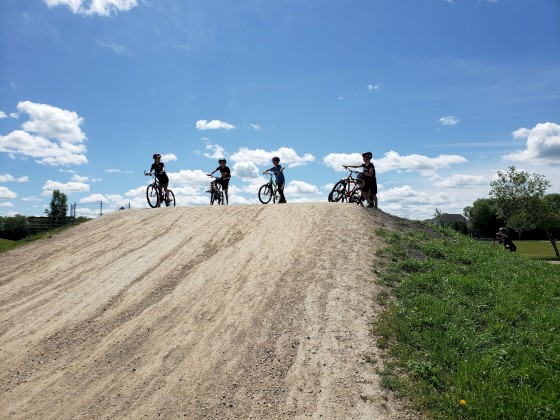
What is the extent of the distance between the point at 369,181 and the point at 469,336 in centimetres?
836

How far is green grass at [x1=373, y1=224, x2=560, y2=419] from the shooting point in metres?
5.82

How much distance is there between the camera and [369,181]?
1498 cm

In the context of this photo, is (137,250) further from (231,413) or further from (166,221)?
(231,413)

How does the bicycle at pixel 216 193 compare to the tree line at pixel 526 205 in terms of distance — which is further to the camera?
the tree line at pixel 526 205

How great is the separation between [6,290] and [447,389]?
1192cm

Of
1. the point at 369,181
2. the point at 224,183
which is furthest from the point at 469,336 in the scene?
the point at 224,183

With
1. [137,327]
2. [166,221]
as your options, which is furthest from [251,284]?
[166,221]

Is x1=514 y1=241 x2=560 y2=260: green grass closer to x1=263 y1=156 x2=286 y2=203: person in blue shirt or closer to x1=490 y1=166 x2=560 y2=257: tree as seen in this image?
x1=490 y1=166 x2=560 y2=257: tree

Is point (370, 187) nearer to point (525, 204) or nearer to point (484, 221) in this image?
point (525, 204)

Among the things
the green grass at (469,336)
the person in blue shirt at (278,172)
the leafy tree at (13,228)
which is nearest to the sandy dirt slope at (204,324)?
the green grass at (469,336)

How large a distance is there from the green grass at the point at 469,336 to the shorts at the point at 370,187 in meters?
3.96

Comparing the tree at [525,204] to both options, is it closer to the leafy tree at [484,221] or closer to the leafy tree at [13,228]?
the leafy tree at [484,221]

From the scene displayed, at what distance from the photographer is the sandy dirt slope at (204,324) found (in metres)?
6.29

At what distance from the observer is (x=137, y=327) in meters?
8.61
